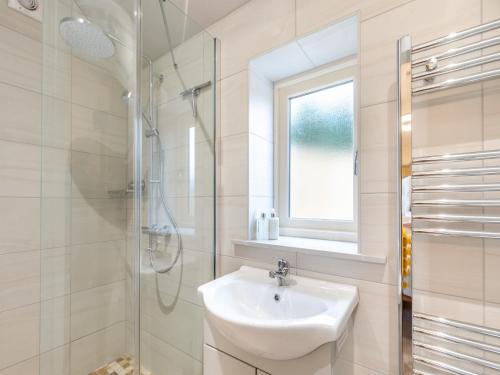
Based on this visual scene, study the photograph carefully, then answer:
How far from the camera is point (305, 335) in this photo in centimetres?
67

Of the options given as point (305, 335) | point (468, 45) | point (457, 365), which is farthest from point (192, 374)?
point (468, 45)

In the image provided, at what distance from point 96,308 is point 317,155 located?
1.46 m

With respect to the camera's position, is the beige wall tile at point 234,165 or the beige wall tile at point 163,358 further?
the beige wall tile at point 234,165

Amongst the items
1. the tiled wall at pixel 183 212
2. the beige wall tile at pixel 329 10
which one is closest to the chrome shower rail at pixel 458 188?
the beige wall tile at pixel 329 10

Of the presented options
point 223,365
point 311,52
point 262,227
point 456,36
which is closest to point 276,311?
point 223,365

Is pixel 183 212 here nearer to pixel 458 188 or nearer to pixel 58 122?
pixel 58 122

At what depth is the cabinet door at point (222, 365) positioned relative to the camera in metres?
0.85

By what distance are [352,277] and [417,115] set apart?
643 millimetres

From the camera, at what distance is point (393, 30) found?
34.7 inches

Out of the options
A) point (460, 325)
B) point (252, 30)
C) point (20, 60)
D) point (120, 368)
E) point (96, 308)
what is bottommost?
point (120, 368)

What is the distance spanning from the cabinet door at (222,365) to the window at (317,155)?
708 millimetres

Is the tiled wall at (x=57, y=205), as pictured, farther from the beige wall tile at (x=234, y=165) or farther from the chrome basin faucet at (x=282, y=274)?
the chrome basin faucet at (x=282, y=274)

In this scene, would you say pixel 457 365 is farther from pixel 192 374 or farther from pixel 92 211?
pixel 92 211

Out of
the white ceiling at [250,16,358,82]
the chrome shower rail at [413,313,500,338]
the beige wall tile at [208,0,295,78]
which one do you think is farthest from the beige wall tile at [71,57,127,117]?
the chrome shower rail at [413,313,500,338]
